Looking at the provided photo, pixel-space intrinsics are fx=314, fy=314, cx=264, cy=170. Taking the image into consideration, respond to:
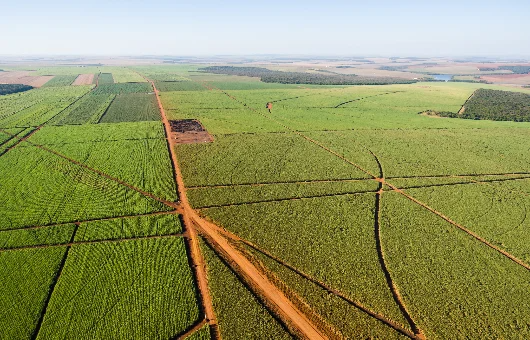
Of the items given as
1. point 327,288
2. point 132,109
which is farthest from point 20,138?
point 327,288

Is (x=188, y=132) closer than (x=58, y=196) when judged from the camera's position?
No

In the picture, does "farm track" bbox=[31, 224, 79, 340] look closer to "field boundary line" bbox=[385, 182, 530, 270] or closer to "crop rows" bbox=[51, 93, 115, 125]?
"field boundary line" bbox=[385, 182, 530, 270]

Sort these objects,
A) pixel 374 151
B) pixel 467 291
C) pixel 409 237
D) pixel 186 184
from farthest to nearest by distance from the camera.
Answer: pixel 374 151 → pixel 186 184 → pixel 409 237 → pixel 467 291

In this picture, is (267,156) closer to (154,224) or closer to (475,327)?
(154,224)

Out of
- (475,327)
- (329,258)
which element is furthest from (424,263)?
(329,258)

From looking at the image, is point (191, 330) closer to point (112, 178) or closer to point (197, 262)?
point (197, 262)

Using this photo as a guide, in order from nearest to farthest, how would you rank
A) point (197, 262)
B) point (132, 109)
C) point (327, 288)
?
point (327, 288) → point (197, 262) → point (132, 109)

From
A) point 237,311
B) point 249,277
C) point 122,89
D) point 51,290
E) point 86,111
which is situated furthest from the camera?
point 122,89
